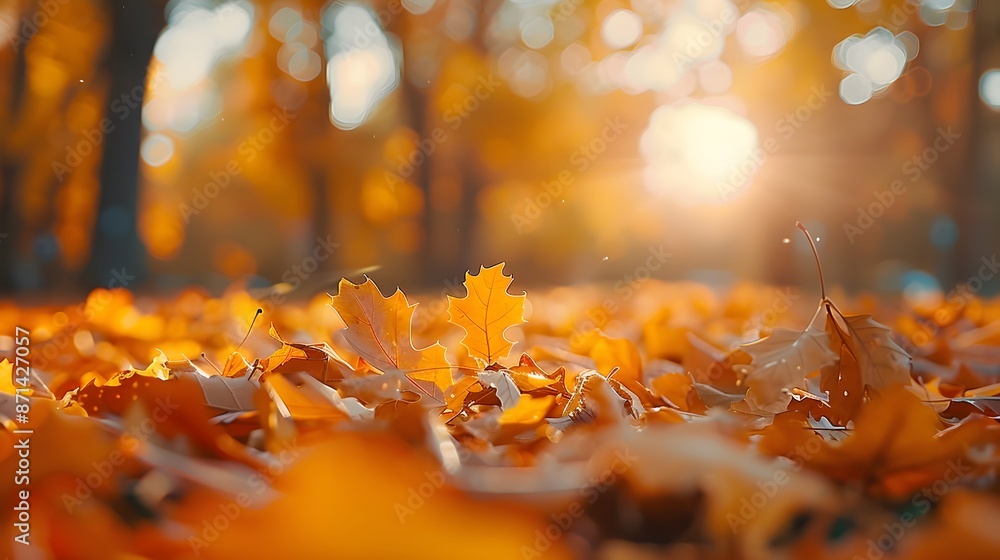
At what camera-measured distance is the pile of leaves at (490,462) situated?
0.39 m

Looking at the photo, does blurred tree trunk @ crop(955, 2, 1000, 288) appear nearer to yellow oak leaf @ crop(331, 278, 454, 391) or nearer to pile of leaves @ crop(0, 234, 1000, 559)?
pile of leaves @ crop(0, 234, 1000, 559)

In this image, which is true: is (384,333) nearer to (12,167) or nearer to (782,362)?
(782,362)

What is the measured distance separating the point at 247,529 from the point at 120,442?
0.22 m

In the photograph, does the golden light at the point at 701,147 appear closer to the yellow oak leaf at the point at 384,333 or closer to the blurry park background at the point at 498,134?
the blurry park background at the point at 498,134

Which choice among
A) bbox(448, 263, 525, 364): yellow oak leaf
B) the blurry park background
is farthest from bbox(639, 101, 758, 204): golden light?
bbox(448, 263, 525, 364): yellow oak leaf

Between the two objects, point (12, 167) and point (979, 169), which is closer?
point (979, 169)

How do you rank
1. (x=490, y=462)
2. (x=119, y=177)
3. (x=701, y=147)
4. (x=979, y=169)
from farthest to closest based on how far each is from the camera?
(x=701, y=147) < (x=979, y=169) < (x=119, y=177) < (x=490, y=462)

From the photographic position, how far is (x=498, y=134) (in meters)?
13.0

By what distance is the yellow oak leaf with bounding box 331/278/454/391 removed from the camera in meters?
0.86

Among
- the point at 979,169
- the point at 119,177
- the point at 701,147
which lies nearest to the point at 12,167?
the point at 119,177

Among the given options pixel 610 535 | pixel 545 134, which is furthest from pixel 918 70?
pixel 610 535

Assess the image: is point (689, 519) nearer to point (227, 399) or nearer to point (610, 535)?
point (610, 535)

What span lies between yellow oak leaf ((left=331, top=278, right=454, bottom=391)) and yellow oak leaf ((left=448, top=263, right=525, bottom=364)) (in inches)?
2.4

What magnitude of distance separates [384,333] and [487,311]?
5.4 inches
